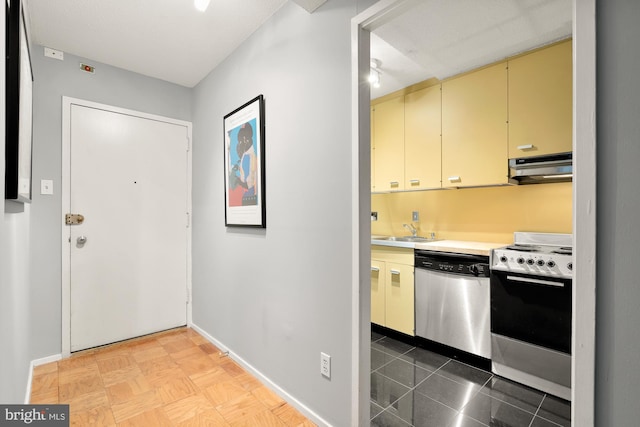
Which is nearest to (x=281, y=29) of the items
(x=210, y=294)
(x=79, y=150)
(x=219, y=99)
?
(x=219, y=99)

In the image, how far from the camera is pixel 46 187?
2320 millimetres

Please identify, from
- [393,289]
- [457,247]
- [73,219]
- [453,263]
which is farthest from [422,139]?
[73,219]

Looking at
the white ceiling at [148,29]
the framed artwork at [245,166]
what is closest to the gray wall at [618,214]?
the white ceiling at [148,29]

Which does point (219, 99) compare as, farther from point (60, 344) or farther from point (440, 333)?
point (440, 333)

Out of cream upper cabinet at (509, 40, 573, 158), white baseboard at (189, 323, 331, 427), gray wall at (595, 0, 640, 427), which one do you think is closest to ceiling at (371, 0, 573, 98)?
cream upper cabinet at (509, 40, 573, 158)

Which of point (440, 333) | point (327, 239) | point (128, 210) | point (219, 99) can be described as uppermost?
point (219, 99)

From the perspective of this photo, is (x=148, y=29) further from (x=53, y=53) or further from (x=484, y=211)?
(x=484, y=211)

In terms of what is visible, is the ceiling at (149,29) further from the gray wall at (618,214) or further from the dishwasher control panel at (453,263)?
the dishwasher control panel at (453,263)

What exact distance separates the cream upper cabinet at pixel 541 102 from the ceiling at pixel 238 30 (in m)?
0.12

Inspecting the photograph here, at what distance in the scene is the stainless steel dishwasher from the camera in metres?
Answer: 2.25

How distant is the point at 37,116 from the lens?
7.55 feet

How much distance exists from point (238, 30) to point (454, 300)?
8.69 feet

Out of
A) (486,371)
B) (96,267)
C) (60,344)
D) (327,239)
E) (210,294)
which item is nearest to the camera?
(327,239)

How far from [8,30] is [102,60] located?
1.85m
